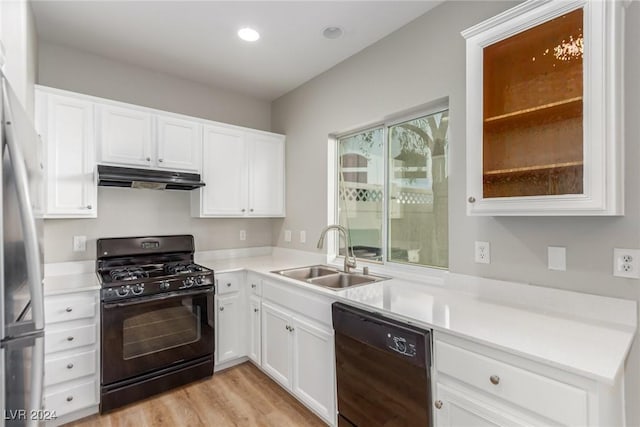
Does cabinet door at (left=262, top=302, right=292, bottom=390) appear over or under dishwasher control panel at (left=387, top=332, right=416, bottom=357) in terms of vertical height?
under

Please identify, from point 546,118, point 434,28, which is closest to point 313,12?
point 434,28

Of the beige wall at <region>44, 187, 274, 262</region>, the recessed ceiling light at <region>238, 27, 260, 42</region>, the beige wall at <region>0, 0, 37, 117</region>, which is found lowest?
the beige wall at <region>44, 187, 274, 262</region>

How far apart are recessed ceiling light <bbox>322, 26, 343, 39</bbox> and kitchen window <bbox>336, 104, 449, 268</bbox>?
2.49 feet

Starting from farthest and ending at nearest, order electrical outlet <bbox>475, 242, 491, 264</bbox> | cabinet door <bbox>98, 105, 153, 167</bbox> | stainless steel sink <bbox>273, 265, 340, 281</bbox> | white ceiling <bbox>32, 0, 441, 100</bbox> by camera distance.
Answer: stainless steel sink <bbox>273, 265, 340, 281</bbox> → cabinet door <bbox>98, 105, 153, 167</bbox> → white ceiling <bbox>32, 0, 441, 100</bbox> → electrical outlet <bbox>475, 242, 491, 264</bbox>

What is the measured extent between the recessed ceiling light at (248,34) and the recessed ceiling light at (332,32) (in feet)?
1.69

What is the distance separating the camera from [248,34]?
2438 mm

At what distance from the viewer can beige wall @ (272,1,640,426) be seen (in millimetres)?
1384

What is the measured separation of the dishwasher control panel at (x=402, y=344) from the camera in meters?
1.45

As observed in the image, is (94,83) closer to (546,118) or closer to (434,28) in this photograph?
(434,28)

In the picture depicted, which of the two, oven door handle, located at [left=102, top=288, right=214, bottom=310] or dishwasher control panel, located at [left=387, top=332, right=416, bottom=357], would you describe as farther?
oven door handle, located at [left=102, top=288, right=214, bottom=310]

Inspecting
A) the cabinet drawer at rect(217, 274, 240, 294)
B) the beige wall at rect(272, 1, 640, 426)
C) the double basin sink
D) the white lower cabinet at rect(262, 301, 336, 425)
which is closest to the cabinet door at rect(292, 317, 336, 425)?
the white lower cabinet at rect(262, 301, 336, 425)

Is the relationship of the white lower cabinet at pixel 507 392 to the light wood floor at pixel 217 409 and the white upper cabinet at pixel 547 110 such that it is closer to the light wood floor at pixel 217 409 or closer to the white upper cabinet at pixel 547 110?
the white upper cabinet at pixel 547 110

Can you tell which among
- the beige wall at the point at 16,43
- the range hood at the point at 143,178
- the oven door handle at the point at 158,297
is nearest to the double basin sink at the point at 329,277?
the oven door handle at the point at 158,297

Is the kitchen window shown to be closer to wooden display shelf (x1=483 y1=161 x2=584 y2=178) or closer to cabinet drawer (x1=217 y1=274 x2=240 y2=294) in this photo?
wooden display shelf (x1=483 y1=161 x2=584 y2=178)
